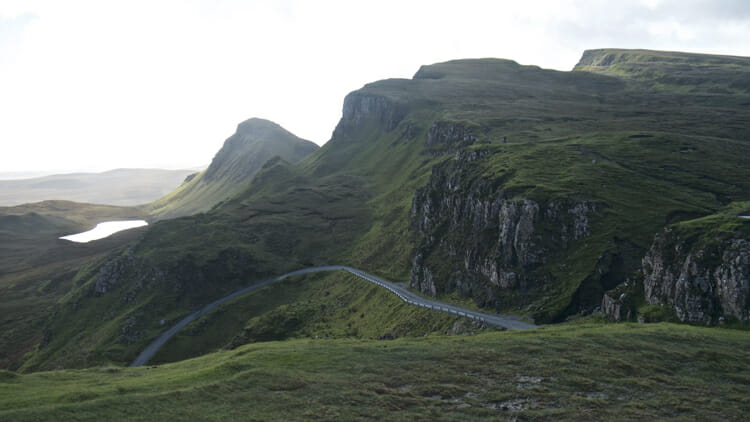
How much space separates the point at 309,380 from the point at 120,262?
461 ft

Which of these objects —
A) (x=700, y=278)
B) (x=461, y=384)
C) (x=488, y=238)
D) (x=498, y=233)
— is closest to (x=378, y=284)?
(x=488, y=238)

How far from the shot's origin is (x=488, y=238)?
314 feet

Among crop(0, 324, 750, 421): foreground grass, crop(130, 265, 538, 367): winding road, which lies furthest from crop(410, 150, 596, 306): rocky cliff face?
crop(0, 324, 750, 421): foreground grass

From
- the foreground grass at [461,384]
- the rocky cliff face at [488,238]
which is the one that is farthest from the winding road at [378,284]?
the foreground grass at [461,384]

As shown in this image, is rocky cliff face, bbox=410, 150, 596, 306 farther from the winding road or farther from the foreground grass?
the foreground grass

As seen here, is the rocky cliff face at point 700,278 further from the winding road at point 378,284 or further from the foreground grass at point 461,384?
the winding road at point 378,284

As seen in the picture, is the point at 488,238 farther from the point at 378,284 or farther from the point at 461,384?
the point at 461,384

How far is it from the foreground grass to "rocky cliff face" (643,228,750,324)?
5.09 metres

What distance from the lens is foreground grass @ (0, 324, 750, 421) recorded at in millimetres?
36906

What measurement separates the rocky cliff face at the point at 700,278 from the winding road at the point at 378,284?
18389 millimetres

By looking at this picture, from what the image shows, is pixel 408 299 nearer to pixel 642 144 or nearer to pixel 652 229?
pixel 652 229

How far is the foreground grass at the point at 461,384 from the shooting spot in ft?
121

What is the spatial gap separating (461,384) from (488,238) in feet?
186

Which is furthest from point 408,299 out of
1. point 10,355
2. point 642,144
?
point 10,355
